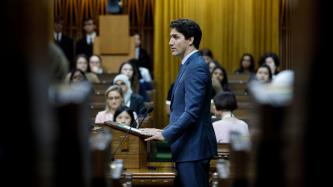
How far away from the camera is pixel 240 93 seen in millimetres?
9508

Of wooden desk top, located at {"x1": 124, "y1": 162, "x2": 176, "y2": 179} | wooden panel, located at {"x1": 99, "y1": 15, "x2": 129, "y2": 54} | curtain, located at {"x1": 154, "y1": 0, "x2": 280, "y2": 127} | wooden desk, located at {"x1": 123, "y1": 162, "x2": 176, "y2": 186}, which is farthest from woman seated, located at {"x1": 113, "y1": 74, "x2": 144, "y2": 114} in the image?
wooden panel, located at {"x1": 99, "y1": 15, "x2": 129, "y2": 54}

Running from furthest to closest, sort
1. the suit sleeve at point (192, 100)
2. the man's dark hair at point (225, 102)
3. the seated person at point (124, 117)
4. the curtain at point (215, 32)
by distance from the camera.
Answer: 1. the curtain at point (215, 32)
2. the seated person at point (124, 117)
3. the man's dark hair at point (225, 102)
4. the suit sleeve at point (192, 100)

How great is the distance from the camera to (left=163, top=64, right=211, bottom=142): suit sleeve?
13.2ft

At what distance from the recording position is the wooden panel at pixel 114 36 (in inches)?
514

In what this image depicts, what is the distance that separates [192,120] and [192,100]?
0.37ft

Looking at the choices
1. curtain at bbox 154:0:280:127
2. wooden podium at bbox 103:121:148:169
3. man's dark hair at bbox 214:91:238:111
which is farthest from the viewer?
curtain at bbox 154:0:280:127

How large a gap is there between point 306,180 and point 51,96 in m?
0.44

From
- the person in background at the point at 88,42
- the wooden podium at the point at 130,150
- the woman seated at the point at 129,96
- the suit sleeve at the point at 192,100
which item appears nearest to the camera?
the suit sleeve at the point at 192,100

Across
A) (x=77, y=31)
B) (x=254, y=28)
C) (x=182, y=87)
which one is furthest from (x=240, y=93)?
(x=77, y=31)

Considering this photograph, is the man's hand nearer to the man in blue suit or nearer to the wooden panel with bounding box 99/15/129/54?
the man in blue suit

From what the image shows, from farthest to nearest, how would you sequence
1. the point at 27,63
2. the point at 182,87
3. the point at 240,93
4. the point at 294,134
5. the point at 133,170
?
the point at 240,93 → the point at 133,170 → the point at 182,87 → the point at 294,134 → the point at 27,63

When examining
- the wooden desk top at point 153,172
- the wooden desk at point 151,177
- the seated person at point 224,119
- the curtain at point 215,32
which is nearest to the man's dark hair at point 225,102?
the seated person at point 224,119

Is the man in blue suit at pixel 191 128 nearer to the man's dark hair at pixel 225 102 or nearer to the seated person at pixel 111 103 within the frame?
the man's dark hair at pixel 225 102

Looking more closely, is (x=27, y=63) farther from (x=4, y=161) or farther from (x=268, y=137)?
(x=268, y=137)
